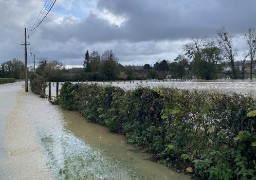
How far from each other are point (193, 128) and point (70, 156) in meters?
3.09

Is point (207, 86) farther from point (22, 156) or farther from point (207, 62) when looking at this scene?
point (207, 62)

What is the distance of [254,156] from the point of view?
664cm

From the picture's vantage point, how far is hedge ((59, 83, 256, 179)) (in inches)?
265

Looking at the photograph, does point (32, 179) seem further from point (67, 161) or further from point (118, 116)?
point (118, 116)

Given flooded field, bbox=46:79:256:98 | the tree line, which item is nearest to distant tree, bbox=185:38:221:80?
the tree line

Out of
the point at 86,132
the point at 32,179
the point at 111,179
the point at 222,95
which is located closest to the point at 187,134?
the point at 222,95

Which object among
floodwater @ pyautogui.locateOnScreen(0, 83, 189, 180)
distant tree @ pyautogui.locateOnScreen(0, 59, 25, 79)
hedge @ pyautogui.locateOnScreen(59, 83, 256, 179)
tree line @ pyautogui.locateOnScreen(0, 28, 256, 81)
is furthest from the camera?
distant tree @ pyautogui.locateOnScreen(0, 59, 25, 79)

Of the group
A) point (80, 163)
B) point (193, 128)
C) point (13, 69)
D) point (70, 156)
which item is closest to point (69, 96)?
point (70, 156)

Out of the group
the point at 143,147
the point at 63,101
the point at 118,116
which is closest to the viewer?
the point at 143,147

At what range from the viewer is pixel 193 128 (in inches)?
331

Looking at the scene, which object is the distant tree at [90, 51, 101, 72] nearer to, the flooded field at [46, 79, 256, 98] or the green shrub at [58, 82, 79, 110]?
the flooded field at [46, 79, 256, 98]

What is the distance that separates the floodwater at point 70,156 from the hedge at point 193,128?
420mm

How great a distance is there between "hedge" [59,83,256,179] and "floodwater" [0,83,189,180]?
420 millimetres

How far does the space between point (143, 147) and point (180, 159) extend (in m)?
2.07
